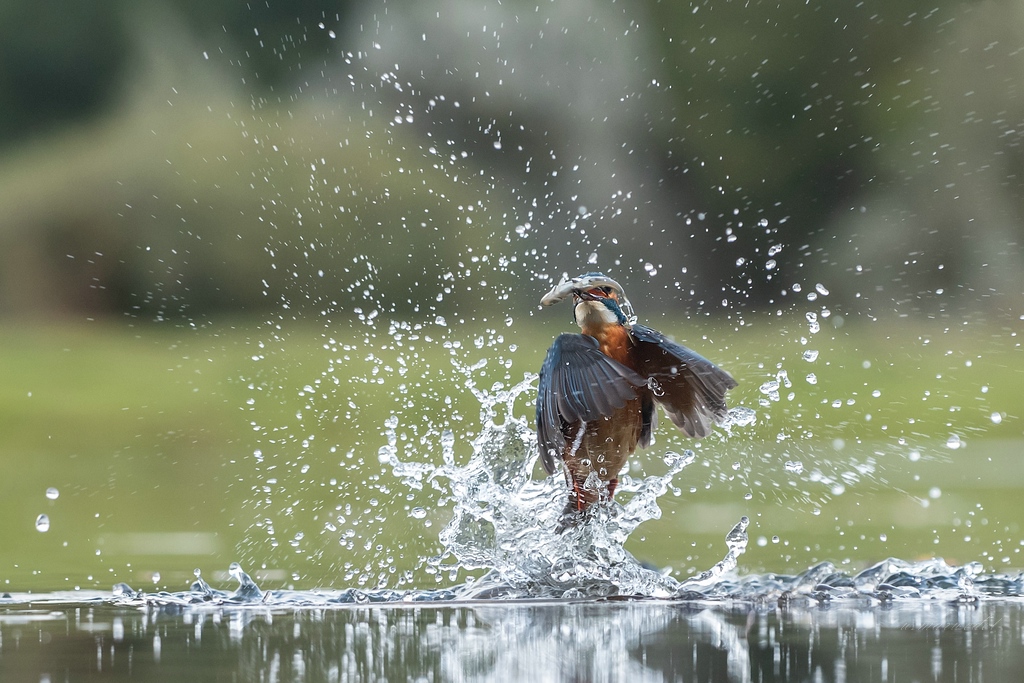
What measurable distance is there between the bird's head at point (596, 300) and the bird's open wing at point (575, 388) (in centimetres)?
28

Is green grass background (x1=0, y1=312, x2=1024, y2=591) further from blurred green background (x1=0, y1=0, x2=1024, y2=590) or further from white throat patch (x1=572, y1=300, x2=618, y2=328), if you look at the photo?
white throat patch (x1=572, y1=300, x2=618, y2=328)

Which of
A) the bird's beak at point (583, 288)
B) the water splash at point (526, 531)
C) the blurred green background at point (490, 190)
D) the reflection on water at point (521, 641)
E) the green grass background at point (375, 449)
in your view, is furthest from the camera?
the blurred green background at point (490, 190)

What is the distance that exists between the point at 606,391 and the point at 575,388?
0.10m

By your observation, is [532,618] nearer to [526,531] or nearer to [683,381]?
[526,531]

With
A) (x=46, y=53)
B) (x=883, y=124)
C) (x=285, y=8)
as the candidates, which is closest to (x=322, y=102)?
(x=285, y=8)

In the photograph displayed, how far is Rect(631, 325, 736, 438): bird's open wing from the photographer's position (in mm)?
5023

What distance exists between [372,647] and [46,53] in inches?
692

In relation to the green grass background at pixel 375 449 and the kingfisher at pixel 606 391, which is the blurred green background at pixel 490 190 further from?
the kingfisher at pixel 606 391

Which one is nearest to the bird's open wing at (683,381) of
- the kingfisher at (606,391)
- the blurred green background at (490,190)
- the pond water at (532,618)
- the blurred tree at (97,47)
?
the kingfisher at (606,391)

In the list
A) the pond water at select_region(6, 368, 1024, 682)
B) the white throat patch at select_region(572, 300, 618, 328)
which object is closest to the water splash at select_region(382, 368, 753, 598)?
the pond water at select_region(6, 368, 1024, 682)

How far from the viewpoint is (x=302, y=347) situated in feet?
54.6

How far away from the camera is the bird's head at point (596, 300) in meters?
5.05

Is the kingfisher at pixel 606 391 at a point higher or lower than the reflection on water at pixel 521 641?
higher

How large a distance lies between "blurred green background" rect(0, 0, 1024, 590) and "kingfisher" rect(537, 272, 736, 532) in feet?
29.2
